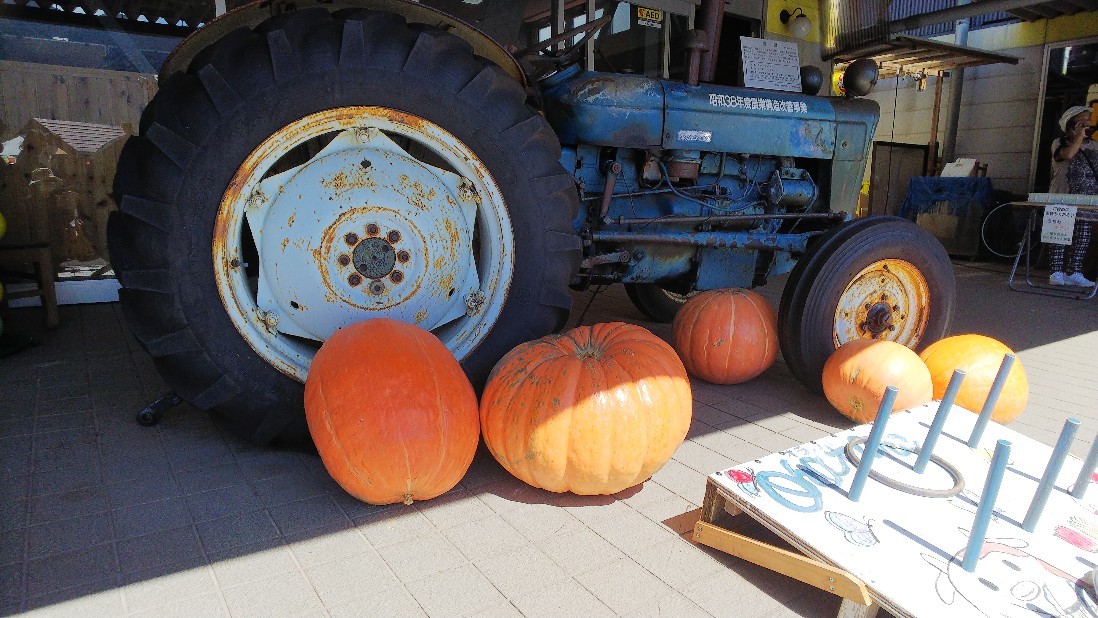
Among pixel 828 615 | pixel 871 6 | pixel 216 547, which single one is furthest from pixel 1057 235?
pixel 216 547

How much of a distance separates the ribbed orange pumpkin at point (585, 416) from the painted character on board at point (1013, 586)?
826mm

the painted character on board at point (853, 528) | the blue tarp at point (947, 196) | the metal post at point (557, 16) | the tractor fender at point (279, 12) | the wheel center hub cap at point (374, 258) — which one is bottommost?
the painted character on board at point (853, 528)

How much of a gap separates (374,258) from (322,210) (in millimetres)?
255

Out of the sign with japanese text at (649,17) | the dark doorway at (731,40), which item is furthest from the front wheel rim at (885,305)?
the dark doorway at (731,40)

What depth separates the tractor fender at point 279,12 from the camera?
2.55 meters

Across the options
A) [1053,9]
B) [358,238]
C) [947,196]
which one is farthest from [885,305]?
[1053,9]

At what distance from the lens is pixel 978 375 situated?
2996 millimetres

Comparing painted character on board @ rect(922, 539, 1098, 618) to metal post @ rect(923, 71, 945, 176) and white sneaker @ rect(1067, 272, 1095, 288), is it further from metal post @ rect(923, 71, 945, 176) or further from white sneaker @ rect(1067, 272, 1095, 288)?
metal post @ rect(923, 71, 945, 176)

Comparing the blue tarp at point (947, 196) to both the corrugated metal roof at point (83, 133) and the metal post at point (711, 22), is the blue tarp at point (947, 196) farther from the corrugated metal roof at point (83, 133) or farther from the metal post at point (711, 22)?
the corrugated metal roof at point (83, 133)

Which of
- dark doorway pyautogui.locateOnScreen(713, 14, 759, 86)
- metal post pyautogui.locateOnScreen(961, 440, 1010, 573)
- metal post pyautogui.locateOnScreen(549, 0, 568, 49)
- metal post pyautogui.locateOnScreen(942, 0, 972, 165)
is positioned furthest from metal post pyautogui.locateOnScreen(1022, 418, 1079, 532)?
metal post pyautogui.locateOnScreen(942, 0, 972, 165)

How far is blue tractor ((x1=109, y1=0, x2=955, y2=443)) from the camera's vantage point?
2.21 metres

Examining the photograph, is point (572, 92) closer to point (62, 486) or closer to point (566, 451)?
point (566, 451)

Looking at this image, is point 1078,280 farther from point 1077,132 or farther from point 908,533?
point 908,533

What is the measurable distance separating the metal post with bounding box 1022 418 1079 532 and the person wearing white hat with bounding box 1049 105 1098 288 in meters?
7.38
